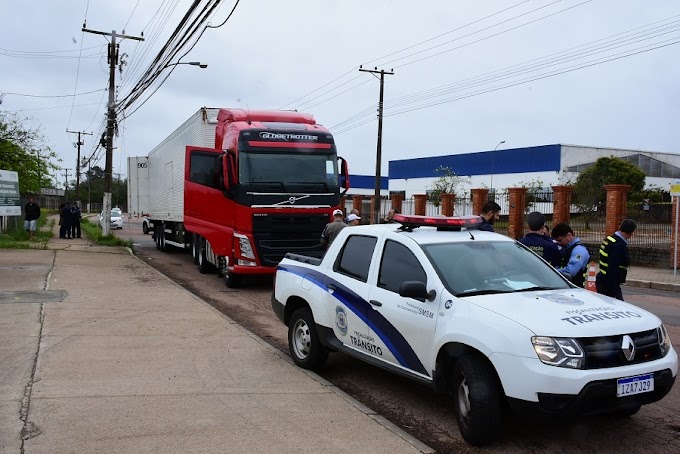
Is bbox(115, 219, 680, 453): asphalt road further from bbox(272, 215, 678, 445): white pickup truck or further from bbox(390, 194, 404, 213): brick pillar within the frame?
bbox(390, 194, 404, 213): brick pillar

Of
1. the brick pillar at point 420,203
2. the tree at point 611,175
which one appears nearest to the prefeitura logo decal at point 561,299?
the brick pillar at point 420,203

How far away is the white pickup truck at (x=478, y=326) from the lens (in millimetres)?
4145

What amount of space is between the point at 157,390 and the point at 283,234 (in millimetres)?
7274

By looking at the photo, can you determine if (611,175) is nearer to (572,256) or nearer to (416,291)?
(572,256)

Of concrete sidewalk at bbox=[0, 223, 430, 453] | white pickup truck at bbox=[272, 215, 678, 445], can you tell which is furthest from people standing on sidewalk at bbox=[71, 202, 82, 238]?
white pickup truck at bbox=[272, 215, 678, 445]

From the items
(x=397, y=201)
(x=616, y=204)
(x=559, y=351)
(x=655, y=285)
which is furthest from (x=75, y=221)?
(x=559, y=351)

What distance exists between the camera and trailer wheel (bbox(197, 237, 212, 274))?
1584 cm

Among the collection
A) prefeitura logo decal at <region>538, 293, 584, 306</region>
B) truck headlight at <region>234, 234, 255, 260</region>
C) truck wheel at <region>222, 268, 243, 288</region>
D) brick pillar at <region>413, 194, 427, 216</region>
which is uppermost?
brick pillar at <region>413, 194, 427, 216</region>

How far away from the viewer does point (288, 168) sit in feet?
42.2

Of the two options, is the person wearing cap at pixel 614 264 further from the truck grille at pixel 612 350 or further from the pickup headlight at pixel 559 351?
the pickup headlight at pixel 559 351

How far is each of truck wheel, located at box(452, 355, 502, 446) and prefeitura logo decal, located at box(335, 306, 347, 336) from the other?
1655 millimetres

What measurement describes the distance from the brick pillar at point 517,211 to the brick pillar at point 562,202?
1935 mm

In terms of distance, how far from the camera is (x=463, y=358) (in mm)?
4555

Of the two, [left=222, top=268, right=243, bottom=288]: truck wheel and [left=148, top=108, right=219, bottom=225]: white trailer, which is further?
[left=148, top=108, right=219, bottom=225]: white trailer
